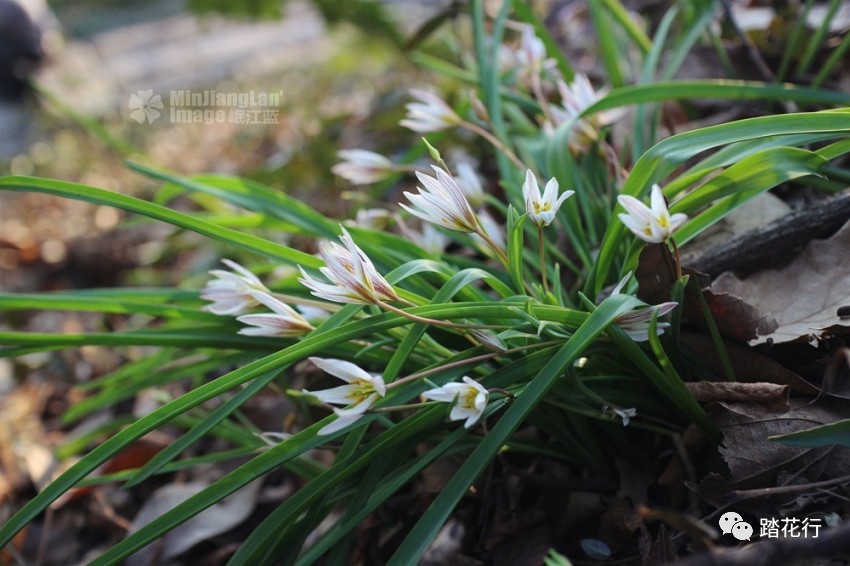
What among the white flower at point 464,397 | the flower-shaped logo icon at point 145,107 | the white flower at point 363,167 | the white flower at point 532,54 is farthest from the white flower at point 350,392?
the flower-shaped logo icon at point 145,107

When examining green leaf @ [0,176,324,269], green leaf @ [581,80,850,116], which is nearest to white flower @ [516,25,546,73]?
green leaf @ [581,80,850,116]

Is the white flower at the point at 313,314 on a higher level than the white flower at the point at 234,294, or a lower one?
lower

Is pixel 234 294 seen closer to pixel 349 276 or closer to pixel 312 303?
pixel 312 303

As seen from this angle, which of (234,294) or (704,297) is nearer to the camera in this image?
(704,297)

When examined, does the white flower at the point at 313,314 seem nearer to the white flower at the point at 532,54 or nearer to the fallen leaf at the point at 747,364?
the fallen leaf at the point at 747,364

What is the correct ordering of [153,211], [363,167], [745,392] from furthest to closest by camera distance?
[363,167] → [153,211] → [745,392]

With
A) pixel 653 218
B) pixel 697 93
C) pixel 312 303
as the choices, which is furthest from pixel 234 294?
pixel 697 93
